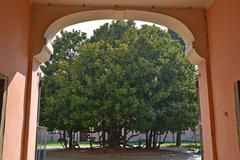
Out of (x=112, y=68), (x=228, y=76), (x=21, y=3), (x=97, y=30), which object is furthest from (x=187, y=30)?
(x=97, y=30)

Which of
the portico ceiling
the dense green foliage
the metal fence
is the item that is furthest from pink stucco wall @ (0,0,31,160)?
the dense green foliage

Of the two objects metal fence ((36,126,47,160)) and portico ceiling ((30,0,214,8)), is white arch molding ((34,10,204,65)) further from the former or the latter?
metal fence ((36,126,47,160))

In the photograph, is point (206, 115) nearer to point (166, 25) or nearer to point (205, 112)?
point (205, 112)

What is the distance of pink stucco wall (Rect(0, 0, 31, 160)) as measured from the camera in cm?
274

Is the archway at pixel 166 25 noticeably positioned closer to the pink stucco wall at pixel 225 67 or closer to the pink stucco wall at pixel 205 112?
the pink stucco wall at pixel 205 112

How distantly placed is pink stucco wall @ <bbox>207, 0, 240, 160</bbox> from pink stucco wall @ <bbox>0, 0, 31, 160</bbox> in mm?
2128

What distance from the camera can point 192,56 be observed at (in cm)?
382

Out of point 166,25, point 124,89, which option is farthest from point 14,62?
point 124,89

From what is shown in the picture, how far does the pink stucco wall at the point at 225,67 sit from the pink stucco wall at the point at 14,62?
213 cm

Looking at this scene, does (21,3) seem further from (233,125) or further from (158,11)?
(233,125)

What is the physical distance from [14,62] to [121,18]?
1.62 m

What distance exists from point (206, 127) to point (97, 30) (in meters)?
9.80

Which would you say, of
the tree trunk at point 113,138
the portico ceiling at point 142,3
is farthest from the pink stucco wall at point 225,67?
the tree trunk at point 113,138

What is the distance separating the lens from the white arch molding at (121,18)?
3754 mm
